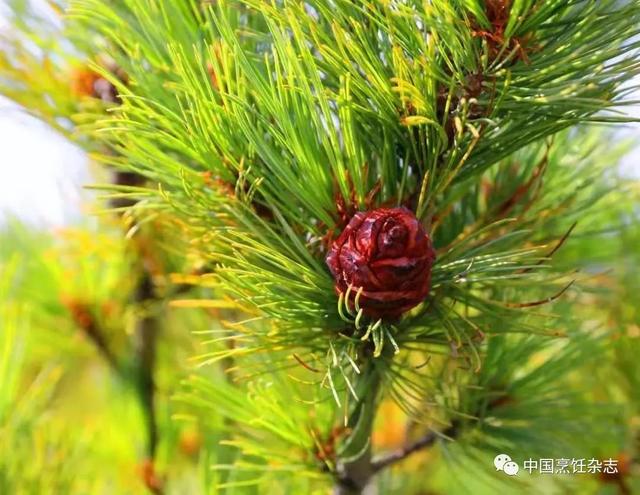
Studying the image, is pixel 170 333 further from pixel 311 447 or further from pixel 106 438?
pixel 311 447

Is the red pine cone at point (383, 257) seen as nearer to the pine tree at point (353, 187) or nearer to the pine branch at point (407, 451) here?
the pine tree at point (353, 187)

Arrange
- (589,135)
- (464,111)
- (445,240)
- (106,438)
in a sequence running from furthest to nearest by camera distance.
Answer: (106,438), (589,135), (445,240), (464,111)

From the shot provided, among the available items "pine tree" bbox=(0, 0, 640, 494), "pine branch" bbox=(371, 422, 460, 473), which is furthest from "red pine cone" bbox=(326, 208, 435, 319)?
"pine branch" bbox=(371, 422, 460, 473)

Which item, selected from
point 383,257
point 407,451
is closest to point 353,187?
point 383,257

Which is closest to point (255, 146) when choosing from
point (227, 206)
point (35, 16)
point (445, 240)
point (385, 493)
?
point (227, 206)

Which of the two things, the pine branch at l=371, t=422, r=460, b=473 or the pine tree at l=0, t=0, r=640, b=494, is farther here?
the pine branch at l=371, t=422, r=460, b=473

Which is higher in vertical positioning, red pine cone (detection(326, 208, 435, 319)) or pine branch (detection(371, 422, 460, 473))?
red pine cone (detection(326, 208, 435, 319))

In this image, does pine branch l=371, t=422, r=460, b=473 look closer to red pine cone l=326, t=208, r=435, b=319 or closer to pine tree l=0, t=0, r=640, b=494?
pine tree l=0, t=0, r=640, b=494
